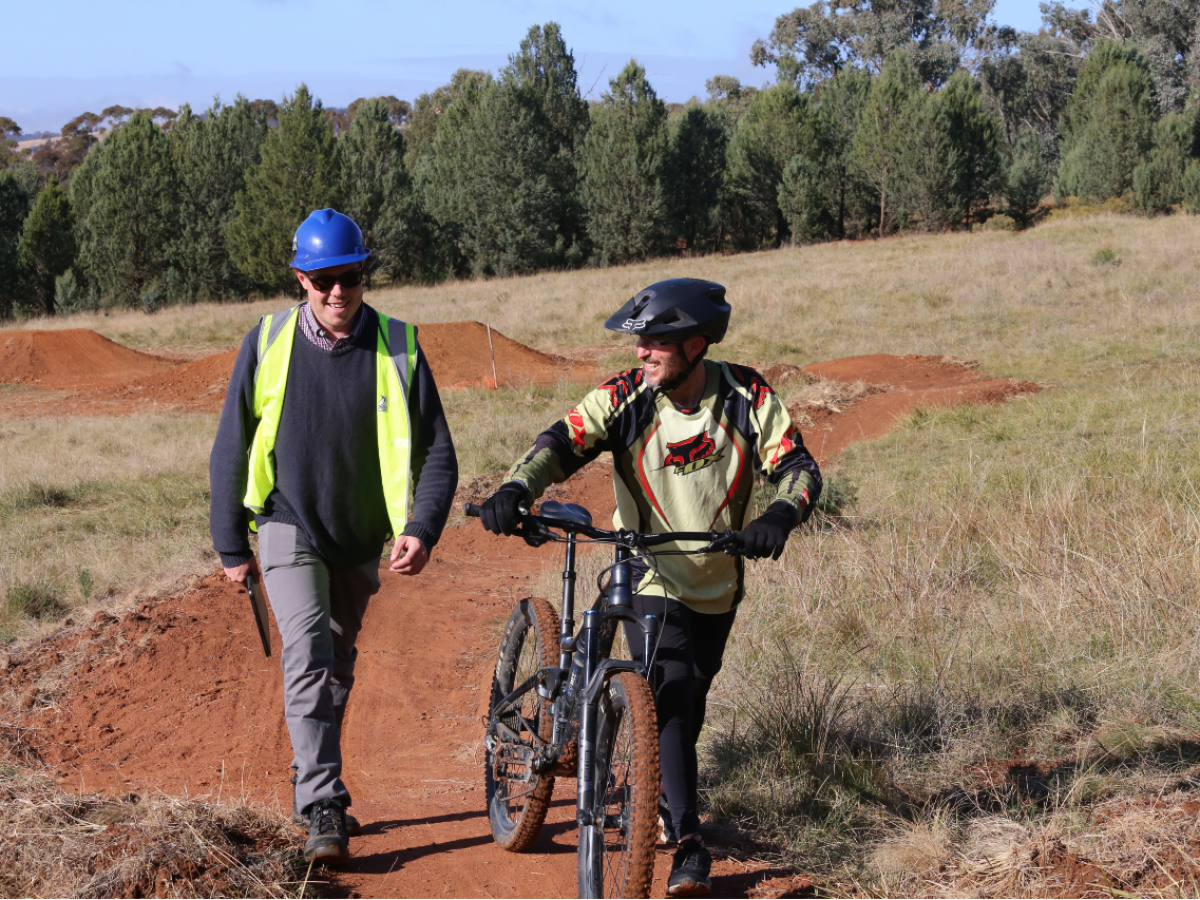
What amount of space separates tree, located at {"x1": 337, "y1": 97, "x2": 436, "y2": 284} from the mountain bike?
131ft

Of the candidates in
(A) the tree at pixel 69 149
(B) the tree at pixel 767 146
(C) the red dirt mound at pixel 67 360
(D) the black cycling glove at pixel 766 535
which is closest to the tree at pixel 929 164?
(B) the tree at pixel 767 146

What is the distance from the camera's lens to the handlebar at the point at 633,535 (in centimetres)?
286

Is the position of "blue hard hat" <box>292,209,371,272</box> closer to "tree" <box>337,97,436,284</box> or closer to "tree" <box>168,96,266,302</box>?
"tree" <box>337,97,436,284</box>

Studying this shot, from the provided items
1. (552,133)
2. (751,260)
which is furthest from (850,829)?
(552,133)

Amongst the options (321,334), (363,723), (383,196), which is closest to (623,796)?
(321,334)

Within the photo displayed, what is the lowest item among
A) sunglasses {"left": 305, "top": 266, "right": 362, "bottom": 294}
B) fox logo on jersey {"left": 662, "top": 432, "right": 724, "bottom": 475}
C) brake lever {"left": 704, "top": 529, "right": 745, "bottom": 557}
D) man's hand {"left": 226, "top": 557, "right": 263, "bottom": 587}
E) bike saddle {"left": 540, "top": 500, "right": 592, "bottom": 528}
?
man's hand {"left": 226, "top": 557, "right": 263, "bottom": 587}

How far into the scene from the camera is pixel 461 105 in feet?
168

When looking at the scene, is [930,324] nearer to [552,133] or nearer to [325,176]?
[325,176]

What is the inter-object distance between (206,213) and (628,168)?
17112mm

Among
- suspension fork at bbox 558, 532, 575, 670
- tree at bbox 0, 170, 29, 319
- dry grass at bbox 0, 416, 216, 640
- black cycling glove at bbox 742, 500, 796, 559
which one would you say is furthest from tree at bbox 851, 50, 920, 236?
black cycling glove at bbox 742, 500, 796, 559

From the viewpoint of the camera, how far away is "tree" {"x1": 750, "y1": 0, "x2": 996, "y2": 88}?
75.2 metres

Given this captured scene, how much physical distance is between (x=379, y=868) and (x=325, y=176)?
40716 mm

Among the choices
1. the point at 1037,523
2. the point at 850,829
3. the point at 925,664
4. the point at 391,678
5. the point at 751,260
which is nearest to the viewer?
the point at 850,829

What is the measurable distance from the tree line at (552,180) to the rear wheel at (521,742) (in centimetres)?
3819
